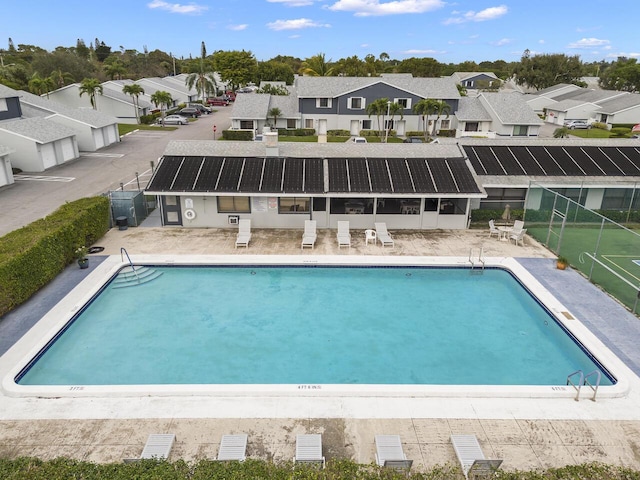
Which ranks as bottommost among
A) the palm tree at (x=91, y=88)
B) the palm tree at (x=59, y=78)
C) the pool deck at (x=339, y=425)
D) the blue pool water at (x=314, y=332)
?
the blue pool water at (x=314, y=332)

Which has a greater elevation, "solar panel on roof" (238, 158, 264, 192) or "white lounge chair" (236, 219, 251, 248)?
"solar panel on roof" (238, 158, 264, 192)

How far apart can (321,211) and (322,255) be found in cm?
388

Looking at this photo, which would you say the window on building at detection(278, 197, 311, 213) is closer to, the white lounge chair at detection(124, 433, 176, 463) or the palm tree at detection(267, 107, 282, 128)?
the white lounge chair at detection(124, 433, 176, 463)

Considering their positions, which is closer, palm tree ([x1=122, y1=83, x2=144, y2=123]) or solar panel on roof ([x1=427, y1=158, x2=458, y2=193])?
solar panel on roof ([x1=427, y1=158, x2=458, y2=193])

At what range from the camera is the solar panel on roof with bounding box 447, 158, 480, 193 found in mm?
23203

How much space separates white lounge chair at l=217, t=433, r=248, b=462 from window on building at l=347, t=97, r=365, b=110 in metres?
46.9

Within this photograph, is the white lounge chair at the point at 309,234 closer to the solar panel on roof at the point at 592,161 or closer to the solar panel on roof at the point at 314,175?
the solar panel on roof at the point at 314,175

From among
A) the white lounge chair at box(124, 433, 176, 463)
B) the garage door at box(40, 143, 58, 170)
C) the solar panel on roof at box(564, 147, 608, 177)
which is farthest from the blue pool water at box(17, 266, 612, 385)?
the garage door at box(40, 143, 58, 170)

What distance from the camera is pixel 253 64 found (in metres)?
99.1

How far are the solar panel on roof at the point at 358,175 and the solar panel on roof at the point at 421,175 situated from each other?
2509mm

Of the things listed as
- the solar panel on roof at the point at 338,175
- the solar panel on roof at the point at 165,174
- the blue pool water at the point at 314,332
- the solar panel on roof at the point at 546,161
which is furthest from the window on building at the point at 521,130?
the solar panel on roof at the point at 165,174

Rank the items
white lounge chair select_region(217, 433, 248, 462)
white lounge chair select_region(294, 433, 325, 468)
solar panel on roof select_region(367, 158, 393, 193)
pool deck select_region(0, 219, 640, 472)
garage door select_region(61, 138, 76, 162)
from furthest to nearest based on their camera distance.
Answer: garage door select_region(61, 138, 76, 162) < solar panel on roof select_region(367, 158, 393, 193) < pool deck select_region(0, 219, 640, 472) < white lounge chair select_region(217, 433, 248, 462) < white lounge chair select_region(294, 433, 325, 468)

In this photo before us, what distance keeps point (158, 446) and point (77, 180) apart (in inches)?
1144

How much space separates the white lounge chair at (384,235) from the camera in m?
21.8
